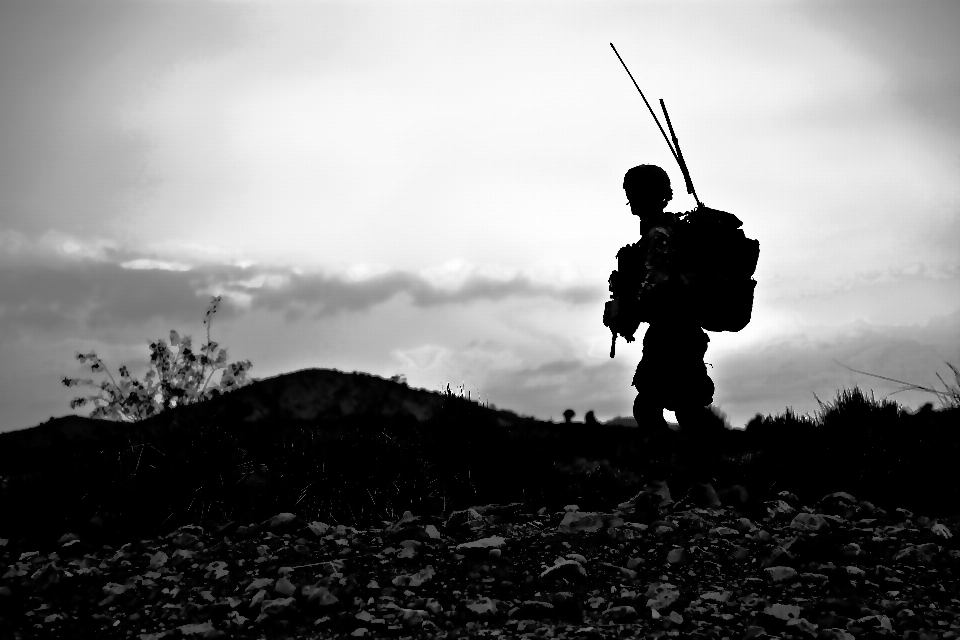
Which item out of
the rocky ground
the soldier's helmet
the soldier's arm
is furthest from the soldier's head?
the rocky ground

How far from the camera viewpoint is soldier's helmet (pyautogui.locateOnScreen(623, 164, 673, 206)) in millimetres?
7785

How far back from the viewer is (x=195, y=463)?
589cm

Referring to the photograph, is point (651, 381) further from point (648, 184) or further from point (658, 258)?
point (648, 184)

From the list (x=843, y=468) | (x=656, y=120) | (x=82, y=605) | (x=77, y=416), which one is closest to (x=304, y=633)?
(x=82, y=605)

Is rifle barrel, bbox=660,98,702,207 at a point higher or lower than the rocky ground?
higher

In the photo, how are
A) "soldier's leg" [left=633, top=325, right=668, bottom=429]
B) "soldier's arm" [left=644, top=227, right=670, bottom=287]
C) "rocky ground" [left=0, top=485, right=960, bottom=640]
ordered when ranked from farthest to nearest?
1. "soldier's leg" [left=633, top=325, right=668, bottom=429]
2. "soldier's arm" [left=644, top=227, right=670, bottom=287]
3. "rocky ground" [left=0, top=485, right=960, bottom=640]

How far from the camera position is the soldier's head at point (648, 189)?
25.6 feet

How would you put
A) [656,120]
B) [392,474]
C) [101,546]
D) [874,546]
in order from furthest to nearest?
[656,120] < [392,474] < [101,546] < [874,546]

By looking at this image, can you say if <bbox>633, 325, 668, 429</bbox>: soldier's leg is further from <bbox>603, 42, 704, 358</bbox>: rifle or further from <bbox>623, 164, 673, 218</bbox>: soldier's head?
<bbox>623, 164, 673, 218</bbox>: soldier's head

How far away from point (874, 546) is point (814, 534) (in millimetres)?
305

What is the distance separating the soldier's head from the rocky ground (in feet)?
11.5

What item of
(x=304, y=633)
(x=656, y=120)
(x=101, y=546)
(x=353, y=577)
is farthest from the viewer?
(x=656, y=120)

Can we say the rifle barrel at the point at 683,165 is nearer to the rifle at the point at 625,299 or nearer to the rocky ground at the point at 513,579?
the rifle at the point at 625,299

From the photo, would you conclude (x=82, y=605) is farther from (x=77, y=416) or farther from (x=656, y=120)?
(x=77, y=416)
